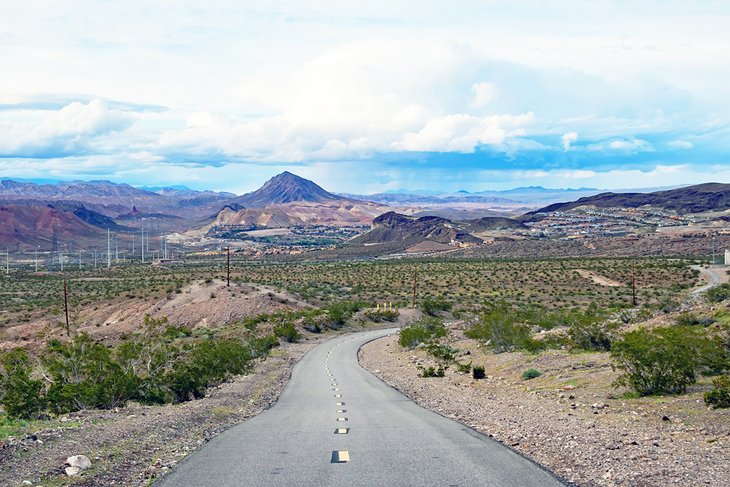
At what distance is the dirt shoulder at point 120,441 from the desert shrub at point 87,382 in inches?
25.3

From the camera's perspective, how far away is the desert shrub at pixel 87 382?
17703 millimetres

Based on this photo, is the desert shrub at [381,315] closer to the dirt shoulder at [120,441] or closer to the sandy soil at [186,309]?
the sandy soil at [186,309]

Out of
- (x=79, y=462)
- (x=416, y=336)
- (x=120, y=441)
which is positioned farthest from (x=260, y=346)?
(x=79, y=462)

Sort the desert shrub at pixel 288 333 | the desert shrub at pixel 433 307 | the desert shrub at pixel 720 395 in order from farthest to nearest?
the desert shrub at pixel 433 307, the desert shrub at pixel 288 333, the desert shrub at pixel 720 395

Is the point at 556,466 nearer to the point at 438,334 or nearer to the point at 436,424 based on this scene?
the point at 436,424

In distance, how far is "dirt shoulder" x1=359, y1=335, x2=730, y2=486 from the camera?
1062 centimetres

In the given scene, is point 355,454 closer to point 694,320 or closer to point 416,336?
point 694,320

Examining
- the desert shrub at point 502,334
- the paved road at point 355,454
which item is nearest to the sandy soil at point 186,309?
the desert shrub at point 502,334

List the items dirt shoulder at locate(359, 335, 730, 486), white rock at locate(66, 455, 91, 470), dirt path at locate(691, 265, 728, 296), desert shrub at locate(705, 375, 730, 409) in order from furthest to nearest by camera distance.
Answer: dirt path at locate(691, 265, 728, 296) < desert shrub at locate(705, 375, 730, 409) < dirt shoulder at locate(359, 335, 730, 486) < white rock at locate(66, 455, 91, 470)

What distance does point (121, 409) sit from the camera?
698 inches

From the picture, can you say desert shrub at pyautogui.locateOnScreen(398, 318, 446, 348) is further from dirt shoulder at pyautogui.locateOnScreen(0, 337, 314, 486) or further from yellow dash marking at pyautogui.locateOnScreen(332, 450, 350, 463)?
yellow dash marking at pyautogui.locateOnScreen(332, 450, 350, 463)

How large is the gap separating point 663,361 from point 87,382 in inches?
557

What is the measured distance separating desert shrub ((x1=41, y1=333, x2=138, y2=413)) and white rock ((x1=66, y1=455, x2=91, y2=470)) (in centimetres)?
716

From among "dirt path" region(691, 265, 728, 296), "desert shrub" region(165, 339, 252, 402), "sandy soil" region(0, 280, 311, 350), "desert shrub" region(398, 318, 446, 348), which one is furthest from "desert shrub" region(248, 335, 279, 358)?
"dirt path" region(691, 265, 728, 296)
